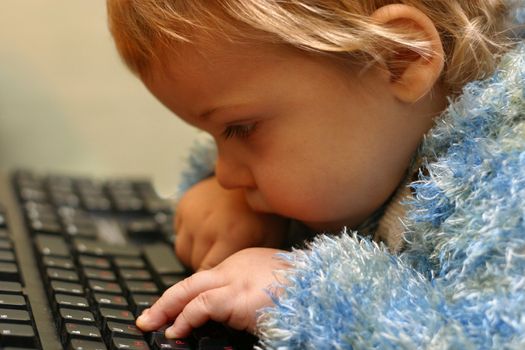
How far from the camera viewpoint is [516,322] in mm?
541

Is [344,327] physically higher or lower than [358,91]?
lower

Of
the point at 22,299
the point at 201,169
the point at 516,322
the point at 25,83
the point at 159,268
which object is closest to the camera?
the point at 516,322

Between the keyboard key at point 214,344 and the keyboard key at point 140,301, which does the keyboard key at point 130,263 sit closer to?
the keyboard key at point 140,301

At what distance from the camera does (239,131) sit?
0.78 meters

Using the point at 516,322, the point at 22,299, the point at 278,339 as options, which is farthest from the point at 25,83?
the point at 516,322

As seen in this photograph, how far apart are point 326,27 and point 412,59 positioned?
0.09m

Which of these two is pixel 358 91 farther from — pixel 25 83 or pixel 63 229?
pixel 25 83

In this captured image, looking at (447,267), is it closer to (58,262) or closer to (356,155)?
(356,155)

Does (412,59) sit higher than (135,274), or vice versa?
(412,59)

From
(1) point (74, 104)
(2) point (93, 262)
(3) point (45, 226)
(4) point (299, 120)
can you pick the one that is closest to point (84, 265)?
(2) point (93, 262)

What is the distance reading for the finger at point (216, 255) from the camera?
848mm

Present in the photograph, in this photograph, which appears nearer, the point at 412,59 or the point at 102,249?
the point at 412,59

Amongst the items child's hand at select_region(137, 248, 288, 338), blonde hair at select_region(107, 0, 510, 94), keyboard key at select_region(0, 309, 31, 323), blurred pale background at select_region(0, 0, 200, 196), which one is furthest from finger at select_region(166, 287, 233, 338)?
blurred pale background at select_region(0, 0, 200, 196)

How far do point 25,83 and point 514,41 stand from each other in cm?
90
